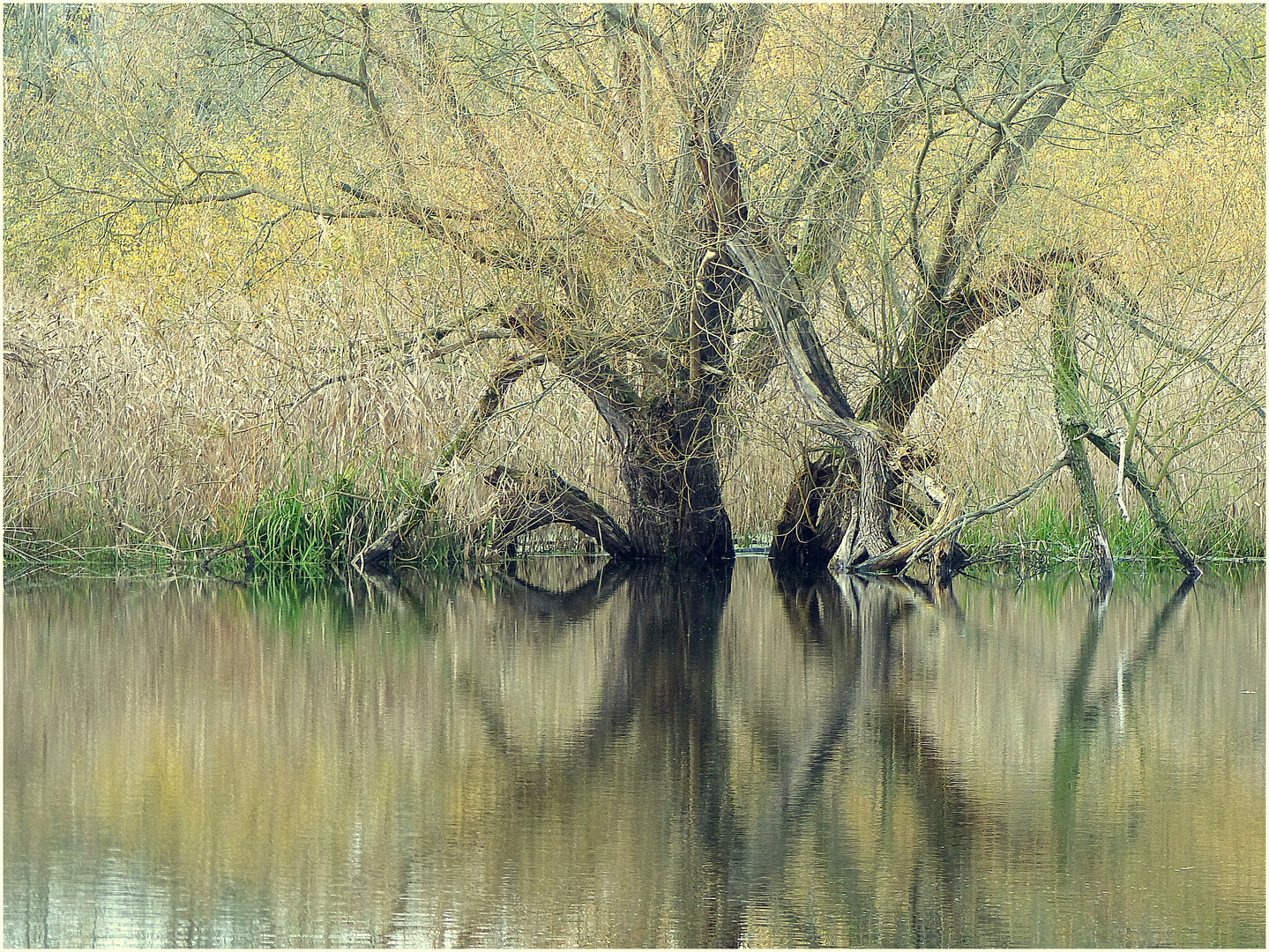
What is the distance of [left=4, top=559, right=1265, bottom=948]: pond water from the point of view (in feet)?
14.7

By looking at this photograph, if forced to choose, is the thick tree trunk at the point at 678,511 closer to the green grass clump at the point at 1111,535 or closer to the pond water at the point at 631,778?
the green grass clump at the point at 1111,535

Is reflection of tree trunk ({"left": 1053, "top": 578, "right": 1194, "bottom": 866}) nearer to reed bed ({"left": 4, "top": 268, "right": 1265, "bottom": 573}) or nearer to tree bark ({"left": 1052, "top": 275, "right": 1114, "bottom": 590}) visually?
tree bark ({"left": 1052, "top": 275, "right": 1114, "bottom": 590})

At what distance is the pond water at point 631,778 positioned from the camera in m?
4.48

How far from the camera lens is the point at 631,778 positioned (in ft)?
19.6

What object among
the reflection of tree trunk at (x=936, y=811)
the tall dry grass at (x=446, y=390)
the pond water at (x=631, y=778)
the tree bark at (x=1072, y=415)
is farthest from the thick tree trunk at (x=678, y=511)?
the reflection of tree trunk at (x=936, y=811)

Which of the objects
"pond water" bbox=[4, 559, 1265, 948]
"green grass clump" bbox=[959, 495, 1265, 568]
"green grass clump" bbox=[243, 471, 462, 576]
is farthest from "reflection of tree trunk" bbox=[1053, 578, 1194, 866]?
"green grass clump" bbox=[243, 471, 462, 576]

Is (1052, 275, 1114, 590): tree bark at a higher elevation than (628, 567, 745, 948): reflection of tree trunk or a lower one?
higher

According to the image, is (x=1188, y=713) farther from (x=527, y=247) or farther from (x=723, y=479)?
(x=723, y=479)

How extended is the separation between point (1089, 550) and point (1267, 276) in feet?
8.97

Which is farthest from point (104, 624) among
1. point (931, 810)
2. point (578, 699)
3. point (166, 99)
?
point (166, 99)

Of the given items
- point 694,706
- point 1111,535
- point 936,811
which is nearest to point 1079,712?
point 694,706

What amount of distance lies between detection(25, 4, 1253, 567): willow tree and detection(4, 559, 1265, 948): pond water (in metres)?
2.92

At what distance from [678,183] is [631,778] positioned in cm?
718

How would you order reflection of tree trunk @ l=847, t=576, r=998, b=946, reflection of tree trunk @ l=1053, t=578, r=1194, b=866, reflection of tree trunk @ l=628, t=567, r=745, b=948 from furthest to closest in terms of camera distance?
reflection of tree trunk @ l=1053, t=578, r=1194, b=866 → reflection of tree trunk @ l=628, t=567, r=745, b=948 → reflection of tree trunk @ l=847, t=576, r=998, b=946
